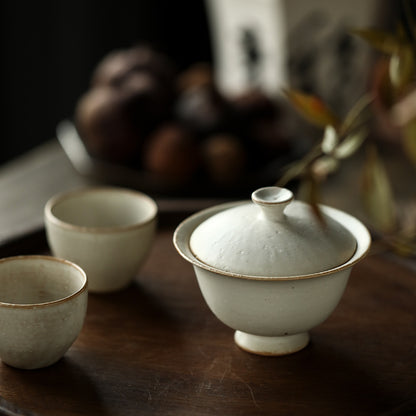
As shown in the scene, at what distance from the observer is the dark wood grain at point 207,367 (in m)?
0.56

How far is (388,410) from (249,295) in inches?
5.4

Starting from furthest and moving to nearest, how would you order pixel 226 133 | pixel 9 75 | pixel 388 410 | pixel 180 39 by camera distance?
pixel 180 39 < pixel 9 75 < pixel 226 133 < pixel 388 410

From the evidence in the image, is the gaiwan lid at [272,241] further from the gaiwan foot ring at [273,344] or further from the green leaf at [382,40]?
the green leaf at [382,40]

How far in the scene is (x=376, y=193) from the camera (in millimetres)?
806

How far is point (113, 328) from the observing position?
679 mm

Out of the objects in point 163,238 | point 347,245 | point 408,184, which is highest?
point 347,245

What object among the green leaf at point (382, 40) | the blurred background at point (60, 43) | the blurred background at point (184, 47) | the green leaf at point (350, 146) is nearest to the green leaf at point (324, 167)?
the green leaf at point (350, 146)

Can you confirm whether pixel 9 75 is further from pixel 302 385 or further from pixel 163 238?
pixel 302 385

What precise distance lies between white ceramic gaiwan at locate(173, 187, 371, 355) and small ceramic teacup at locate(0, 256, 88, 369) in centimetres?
10

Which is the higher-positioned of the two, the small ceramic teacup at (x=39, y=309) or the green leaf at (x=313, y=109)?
the green leaf at (x=313, y=109)

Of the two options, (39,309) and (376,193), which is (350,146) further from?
(39,309)

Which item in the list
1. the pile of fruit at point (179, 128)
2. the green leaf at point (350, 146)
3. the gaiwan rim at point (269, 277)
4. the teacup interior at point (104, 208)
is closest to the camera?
the gaiwan rim at point (269, 277)

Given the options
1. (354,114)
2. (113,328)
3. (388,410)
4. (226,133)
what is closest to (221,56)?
(226,133)

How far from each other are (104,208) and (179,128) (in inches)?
14.5
